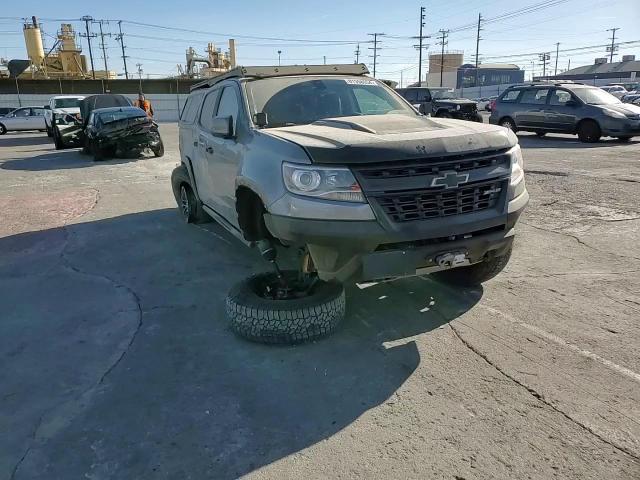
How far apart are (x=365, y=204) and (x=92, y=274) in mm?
3465

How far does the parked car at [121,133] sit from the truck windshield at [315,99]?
11493mm

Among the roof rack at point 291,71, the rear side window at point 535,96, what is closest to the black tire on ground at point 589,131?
the rear side window at point 535,96

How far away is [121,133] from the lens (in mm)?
14891

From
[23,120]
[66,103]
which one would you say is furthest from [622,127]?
[23,120]

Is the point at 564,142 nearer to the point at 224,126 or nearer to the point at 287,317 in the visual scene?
the point at 224,126

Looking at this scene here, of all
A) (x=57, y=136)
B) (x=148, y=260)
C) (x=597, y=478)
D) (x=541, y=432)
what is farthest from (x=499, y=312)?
(x=57, y=136)

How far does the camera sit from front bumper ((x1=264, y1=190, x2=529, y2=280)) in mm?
3133

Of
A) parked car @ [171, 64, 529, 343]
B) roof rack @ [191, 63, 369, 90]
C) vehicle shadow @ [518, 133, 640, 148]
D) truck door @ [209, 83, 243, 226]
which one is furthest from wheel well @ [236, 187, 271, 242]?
vehicle shadow @ [518, 133, 640, 148]

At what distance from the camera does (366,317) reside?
13.1 feet

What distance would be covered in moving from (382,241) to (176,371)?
1598 millimetres

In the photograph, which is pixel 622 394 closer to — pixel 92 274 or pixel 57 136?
pixel 92 274

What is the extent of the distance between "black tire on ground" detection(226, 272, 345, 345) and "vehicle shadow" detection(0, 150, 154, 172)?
489 inches

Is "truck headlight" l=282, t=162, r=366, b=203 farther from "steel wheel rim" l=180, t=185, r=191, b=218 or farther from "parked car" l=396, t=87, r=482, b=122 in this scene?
"parked car" l=396, t=87, r=482, b=122

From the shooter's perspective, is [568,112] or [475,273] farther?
[568,112]
